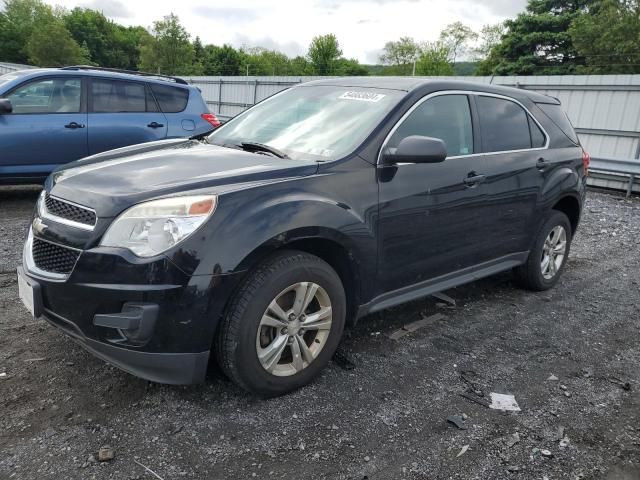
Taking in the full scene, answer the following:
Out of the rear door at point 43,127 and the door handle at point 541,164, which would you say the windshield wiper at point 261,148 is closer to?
the door handle at point 541,164

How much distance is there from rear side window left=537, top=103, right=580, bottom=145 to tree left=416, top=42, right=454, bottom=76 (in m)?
65.2

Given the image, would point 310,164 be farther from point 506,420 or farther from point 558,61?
point 558,61

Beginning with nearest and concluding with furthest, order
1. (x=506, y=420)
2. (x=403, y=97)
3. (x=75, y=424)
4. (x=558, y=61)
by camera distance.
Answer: (x=75, y=424)
(x=506, y=420)
(x=403, y=97)
(x=558, y=61)

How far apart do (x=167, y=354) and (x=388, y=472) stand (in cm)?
119

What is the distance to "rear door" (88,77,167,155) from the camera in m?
7.06

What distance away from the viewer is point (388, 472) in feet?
8.13

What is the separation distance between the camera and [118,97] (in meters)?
7.30

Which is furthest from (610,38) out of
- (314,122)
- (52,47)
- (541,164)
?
(52,47)

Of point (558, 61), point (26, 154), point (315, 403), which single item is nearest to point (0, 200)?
point (26, 154)

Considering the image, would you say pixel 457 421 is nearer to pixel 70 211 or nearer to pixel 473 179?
pixel 473 179

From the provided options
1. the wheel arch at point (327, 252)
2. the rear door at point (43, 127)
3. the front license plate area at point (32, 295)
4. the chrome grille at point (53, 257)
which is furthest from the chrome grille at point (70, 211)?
the rear door at point (43, 127)

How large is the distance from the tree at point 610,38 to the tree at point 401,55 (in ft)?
121

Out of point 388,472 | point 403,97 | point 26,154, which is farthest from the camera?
point 26,154

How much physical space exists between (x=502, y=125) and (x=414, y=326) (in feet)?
5.81
